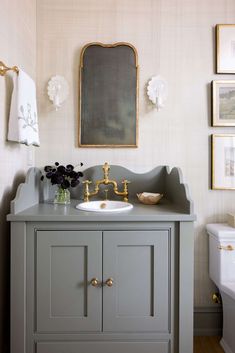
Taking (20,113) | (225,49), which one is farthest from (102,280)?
(225,49)

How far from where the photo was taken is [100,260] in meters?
1.46

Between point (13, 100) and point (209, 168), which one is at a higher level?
point (13, 100)

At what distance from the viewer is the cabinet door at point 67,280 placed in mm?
1461

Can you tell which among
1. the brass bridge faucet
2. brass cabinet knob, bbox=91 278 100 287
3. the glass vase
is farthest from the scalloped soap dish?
brass cabinet knob, bbox=91 278 100 287

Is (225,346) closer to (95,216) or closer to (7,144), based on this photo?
(95,216)

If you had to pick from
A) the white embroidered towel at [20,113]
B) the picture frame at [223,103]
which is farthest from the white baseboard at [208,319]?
the white embroidered towel at [20,113]

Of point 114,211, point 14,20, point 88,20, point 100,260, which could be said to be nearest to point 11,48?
point 14,20

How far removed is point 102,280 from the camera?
4.81 ft

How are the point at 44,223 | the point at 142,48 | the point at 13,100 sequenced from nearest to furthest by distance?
the point at 44,223
the point at 13,100
the point at 142,48

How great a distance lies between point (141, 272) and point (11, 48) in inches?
53.7

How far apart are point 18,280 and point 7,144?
27.6 inches

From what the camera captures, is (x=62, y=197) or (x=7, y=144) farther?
(x=62, y=197)

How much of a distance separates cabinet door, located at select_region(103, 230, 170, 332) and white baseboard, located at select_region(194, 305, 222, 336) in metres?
0.65

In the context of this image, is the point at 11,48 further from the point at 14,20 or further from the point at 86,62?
the point at 86,62
